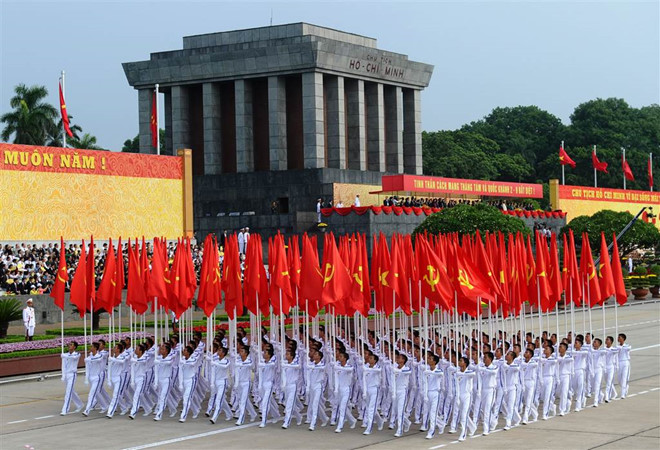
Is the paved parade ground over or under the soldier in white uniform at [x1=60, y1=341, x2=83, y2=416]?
under

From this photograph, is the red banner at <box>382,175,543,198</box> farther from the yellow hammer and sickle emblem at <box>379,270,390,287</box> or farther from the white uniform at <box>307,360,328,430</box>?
the white uniform at <box>307,360,328,430</box>

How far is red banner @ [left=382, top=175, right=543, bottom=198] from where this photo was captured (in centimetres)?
5478

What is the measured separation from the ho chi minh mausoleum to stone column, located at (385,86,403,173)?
61 mm

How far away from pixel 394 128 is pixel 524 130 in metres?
52.5

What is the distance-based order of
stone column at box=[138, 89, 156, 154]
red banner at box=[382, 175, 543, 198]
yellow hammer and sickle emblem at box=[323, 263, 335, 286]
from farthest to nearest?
1. stone column at box=[138, 89, 156, 154]
2. red banner at box=[382, 175, 543, 198]
3. yellow hammer and sickle emblem at box=[323, 263, 335, 286]

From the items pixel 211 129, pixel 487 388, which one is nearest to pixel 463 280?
pixel 487 388

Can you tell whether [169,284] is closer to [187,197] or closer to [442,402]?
[442,402]

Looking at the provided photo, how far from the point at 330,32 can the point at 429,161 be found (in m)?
35.8

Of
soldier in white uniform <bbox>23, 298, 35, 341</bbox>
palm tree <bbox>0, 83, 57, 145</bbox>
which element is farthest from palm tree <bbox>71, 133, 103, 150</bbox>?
Answer: soldier in white uniform <bbox>23, 298, 35, 341</bbox>

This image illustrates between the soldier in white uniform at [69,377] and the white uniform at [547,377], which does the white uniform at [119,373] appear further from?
the white uniform at [547,377]

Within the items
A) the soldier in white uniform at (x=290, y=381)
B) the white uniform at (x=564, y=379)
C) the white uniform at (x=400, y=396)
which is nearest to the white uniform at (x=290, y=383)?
the soldier in white uniform at (x=290, y=381)

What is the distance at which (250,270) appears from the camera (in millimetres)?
21547

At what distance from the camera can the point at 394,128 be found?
64.2 m

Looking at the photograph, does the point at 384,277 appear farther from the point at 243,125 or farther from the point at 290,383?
the point at 243,125
